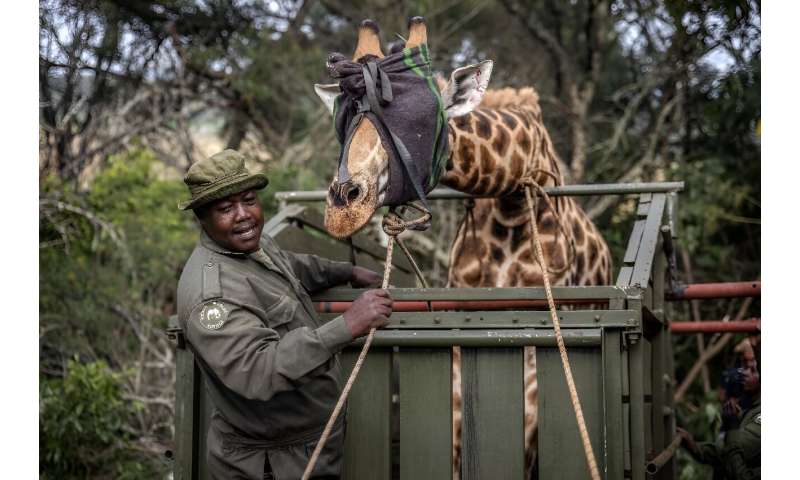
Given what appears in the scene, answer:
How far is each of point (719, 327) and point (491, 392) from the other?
2.25 meters

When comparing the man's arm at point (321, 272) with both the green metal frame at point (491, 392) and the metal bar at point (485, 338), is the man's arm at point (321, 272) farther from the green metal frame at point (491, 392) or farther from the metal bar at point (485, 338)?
the metal bar at point (485, 338)

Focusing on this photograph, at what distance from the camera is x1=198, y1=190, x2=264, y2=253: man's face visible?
3402mm

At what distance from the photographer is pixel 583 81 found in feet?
35.9

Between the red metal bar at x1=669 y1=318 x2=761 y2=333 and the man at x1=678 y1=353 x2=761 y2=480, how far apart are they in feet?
0.67

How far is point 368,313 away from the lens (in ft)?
10.1

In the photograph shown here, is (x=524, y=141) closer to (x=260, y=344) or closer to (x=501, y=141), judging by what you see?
(x=501, y=141)

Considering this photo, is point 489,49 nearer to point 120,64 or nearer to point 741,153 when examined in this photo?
point 741,153

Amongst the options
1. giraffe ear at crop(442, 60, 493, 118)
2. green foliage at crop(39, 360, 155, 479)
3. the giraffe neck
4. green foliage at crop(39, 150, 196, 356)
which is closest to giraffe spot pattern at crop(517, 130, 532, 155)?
the giraffe neck

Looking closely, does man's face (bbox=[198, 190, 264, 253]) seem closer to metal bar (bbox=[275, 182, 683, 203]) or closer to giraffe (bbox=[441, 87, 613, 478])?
giraffe (bbox=[441, 87, 613, 478])

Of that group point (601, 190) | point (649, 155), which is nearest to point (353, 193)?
point (601, 190)

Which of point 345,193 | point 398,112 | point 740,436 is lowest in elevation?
point 740,436

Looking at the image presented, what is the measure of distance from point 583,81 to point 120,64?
5.28m

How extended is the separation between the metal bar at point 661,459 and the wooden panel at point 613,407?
0.33 m

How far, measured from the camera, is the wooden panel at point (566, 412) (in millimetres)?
3213
